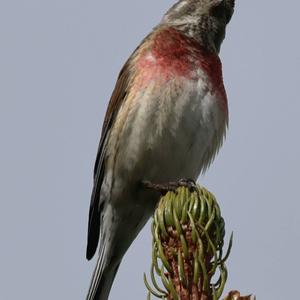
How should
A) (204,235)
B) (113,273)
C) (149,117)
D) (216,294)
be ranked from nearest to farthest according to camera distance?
(216,294), (204,235), (149,117), (113,273)

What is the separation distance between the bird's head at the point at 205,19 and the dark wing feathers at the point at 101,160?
2.38ft

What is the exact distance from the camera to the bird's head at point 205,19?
669 cm

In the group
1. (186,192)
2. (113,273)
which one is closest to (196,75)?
(113,273)

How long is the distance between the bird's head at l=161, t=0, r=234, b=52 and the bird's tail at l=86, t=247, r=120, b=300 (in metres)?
2.22

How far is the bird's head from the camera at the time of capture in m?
6.69

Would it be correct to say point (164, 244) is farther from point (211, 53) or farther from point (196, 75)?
point (211, 53)

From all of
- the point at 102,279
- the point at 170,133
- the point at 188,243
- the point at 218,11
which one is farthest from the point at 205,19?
the point at 188,243

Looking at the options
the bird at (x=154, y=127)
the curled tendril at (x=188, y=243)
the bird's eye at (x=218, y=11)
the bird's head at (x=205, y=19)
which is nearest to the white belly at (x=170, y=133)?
the bird at (x=154, y=127)

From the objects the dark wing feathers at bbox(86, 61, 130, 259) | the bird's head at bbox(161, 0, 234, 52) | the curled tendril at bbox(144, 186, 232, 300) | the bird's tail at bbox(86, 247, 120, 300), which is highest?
the bird's head at bbox(161, 0, 234, 52)

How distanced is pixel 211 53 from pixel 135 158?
1.23 metres

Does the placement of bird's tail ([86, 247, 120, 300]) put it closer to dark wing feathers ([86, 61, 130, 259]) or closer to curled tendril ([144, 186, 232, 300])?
dark wing feathers ([86, 61, 130, 259])

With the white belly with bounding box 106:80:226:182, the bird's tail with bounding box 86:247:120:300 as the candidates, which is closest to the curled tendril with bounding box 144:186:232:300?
the white belly with bounding box 106:80:226:182

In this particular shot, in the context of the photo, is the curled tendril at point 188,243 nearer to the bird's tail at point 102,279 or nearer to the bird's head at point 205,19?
the bird's tail at point 102,279

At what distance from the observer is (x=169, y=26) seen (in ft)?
22.3
